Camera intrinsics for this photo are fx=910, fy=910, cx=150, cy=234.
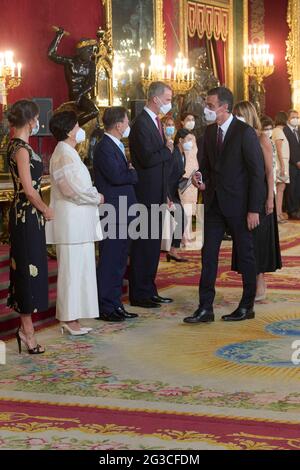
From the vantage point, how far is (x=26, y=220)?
588 centimetres

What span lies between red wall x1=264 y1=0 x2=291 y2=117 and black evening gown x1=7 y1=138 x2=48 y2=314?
537 inches

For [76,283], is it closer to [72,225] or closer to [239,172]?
[72,225]

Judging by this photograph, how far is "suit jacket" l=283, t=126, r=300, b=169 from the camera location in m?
15.0

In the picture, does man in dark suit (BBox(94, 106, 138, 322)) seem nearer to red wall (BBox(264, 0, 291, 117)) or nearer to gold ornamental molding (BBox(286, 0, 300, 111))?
gold ornamental molding (BBox(286, 0, 300, 111))

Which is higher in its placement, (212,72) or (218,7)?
(218,7)

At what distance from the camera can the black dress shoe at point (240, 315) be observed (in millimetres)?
6969

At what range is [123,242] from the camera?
718 centimetres

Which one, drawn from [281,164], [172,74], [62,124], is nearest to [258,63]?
[172,74]

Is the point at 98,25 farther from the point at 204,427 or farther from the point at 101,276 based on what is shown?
the point at 204,427

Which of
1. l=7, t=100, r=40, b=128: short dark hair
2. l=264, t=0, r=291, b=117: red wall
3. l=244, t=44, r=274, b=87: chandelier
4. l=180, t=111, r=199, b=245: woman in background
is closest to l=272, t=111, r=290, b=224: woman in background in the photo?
l=244, t=44, r=274, b=87: chandelier

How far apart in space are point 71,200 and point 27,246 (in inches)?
28.2

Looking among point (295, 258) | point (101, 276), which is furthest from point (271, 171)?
point (295, 258)

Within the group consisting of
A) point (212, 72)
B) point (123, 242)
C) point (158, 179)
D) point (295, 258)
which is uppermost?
point (212, 72)
